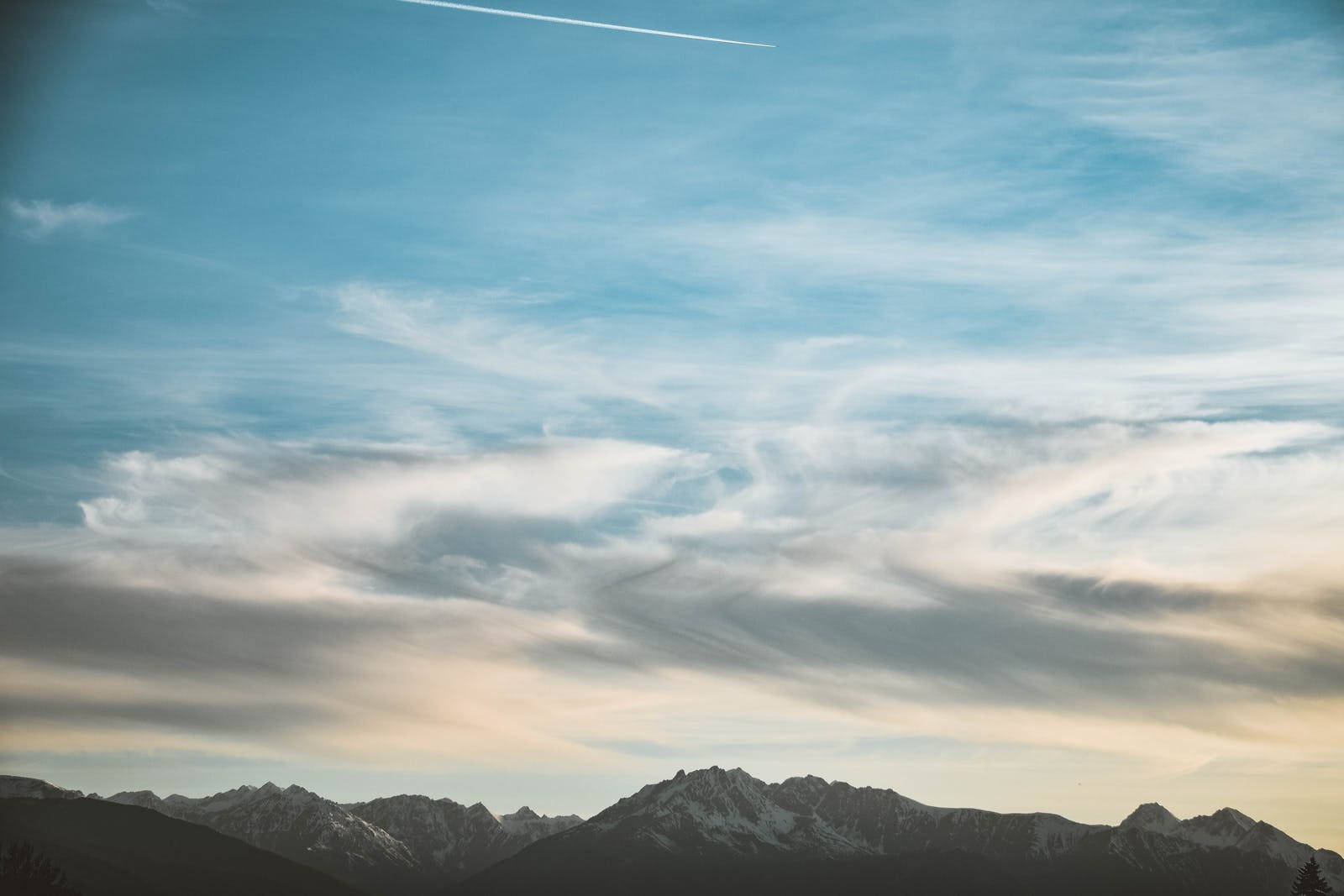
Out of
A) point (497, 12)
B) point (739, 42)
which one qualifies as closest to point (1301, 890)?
point (739, 42)

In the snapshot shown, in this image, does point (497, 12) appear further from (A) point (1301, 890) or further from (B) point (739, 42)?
(A) point (1301, 890)

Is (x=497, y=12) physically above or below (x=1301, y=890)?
above

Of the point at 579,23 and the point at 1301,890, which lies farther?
the point at 1301,890

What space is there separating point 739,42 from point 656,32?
12.5 m

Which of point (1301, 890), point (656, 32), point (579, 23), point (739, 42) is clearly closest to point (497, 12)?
point (579, 23)

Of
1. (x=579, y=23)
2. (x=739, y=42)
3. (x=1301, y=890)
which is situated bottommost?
(x=1301, y=890)

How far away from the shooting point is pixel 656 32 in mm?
117750

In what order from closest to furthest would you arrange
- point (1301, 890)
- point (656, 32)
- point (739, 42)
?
1. point (739, 42)
2. point (656, 32)
3. point (1301, 890)

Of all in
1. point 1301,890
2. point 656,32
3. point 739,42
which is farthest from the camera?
point 1301,890

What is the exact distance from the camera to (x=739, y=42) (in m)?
108

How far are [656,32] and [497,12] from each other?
15.5 metres

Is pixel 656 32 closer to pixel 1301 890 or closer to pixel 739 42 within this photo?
pixel 739 42

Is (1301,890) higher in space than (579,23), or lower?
lower

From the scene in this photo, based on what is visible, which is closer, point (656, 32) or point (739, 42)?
point (739, 42)
